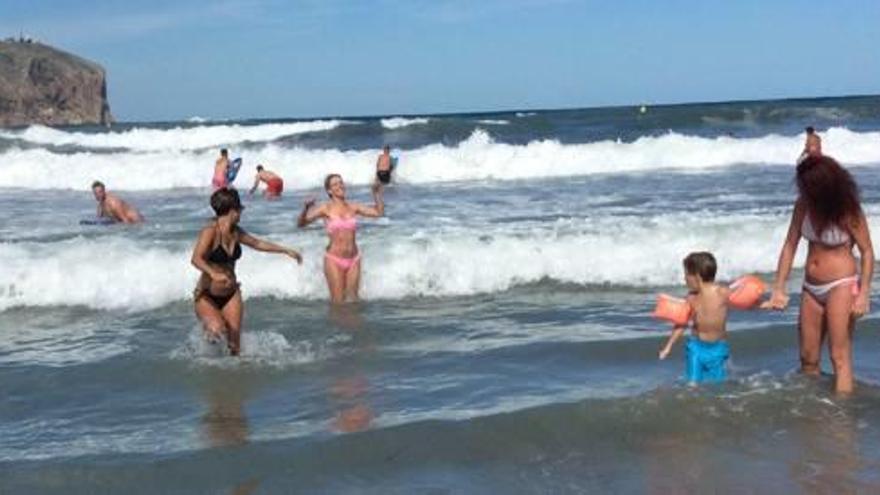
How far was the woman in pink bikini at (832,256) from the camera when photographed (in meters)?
5.73

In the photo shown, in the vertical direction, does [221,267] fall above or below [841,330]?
above

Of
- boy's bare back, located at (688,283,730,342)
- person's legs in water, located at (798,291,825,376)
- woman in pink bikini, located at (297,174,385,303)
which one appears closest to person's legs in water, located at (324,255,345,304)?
woman in pink bikini, located at (297,174,385,303)

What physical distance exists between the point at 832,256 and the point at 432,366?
2893mm

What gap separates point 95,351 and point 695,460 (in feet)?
17.3

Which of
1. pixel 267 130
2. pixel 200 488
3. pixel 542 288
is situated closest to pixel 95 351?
pixel 200 488

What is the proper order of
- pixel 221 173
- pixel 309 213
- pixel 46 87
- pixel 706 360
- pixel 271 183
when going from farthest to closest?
1. pixel 46 87
2. pixel 221 173
3. pixel 271 183
4. pixel 309 213
5. pixel 706 360

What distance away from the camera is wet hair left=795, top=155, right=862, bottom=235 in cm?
571

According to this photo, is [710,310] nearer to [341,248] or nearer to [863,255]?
[863,255]

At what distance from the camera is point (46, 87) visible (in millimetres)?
89062

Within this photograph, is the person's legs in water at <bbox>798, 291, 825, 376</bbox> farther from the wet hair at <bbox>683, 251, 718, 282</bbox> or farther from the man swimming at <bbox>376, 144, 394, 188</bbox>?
the man swimming at <bbox>376, 144, 394, 188</bbox>

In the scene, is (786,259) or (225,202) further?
(225,202)

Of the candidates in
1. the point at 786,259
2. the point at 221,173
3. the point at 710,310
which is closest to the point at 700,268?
the point at 710,310

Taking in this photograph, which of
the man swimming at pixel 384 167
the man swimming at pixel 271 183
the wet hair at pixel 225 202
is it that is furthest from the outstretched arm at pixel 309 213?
the man swimming at pixel 384 167

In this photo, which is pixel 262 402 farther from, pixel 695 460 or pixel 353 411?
pixel 695 460
